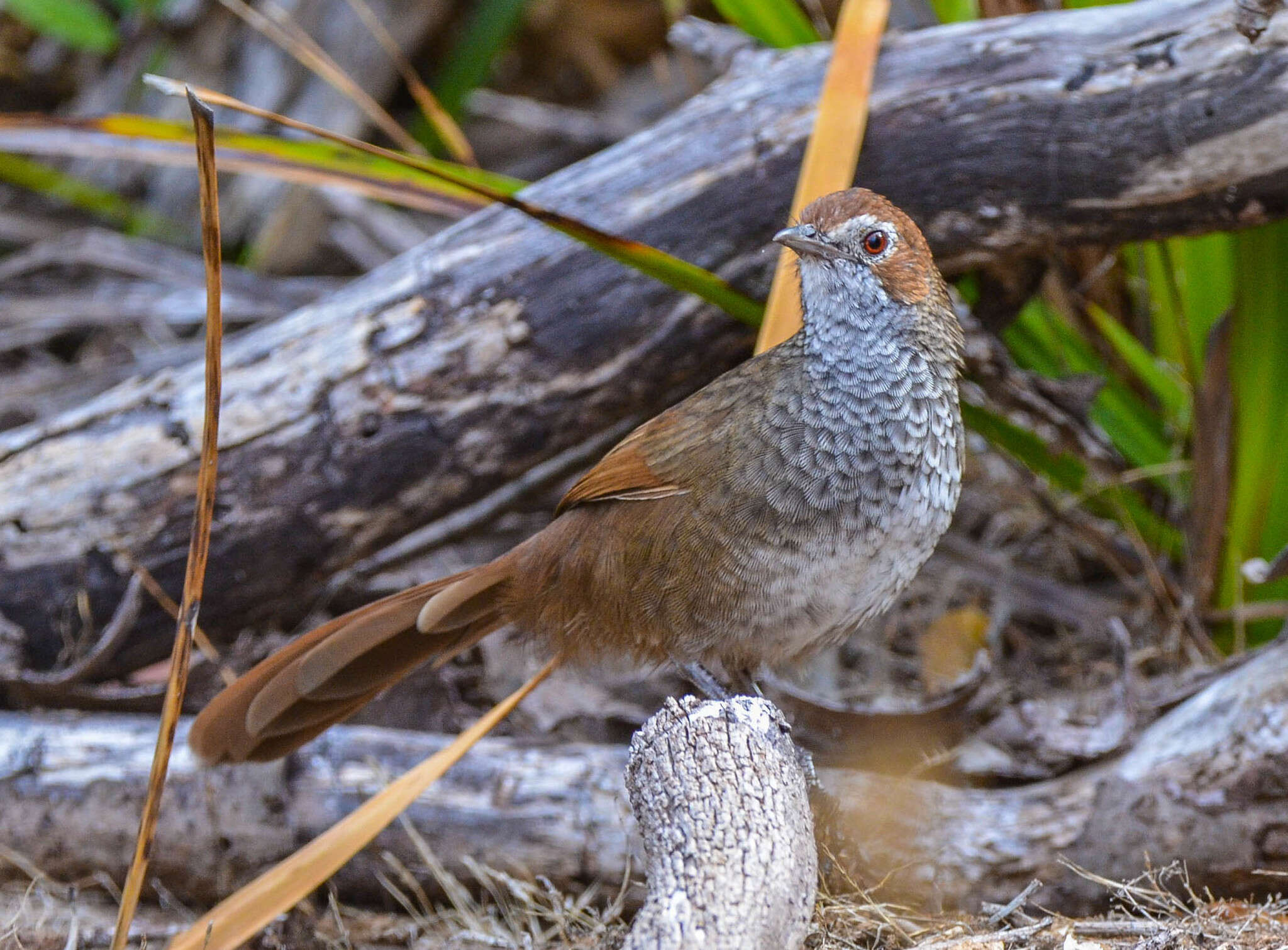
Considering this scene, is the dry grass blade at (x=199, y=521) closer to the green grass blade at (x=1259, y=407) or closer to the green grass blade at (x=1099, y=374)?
the green grass blade at (x=1099, y=374)

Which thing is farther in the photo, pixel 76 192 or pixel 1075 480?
pixel 76 192

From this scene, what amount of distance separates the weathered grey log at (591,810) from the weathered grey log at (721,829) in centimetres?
61

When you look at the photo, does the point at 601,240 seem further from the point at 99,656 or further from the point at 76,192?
the point at 76,192

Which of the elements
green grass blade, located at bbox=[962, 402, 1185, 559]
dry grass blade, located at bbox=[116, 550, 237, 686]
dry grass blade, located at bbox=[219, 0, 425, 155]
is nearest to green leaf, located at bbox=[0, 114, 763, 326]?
dry grass blade, located at bbox=[219, 0, 425, 155]

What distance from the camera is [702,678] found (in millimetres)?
2686

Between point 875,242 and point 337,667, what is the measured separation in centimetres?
149

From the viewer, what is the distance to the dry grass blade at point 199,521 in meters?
1.88

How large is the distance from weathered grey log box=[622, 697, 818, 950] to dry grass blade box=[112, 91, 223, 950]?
0.79 meters

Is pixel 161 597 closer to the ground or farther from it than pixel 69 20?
closer to the ground

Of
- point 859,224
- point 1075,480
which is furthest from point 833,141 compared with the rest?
point 1075,480

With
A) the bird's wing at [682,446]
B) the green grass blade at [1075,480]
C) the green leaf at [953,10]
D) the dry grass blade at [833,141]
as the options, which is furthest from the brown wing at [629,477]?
the green leaf at [953,10]

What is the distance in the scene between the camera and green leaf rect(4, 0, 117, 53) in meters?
4.54

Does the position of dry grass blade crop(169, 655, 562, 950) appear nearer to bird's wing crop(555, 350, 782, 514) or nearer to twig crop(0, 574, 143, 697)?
bird's wing crop(555, 350, 782, 514)

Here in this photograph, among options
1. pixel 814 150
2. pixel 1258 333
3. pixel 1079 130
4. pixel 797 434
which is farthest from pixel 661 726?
pixel 1258 333
